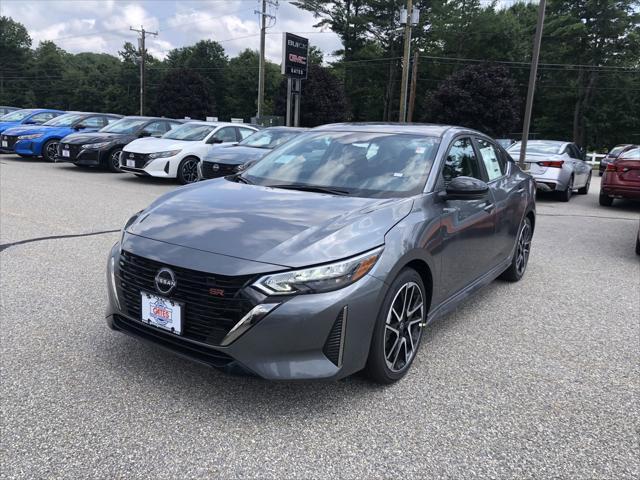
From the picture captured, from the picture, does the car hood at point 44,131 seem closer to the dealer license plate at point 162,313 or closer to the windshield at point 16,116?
the windshield at point 16,116

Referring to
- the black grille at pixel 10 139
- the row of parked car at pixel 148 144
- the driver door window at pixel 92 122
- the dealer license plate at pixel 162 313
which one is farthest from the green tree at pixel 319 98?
the dealer license plate at pixel 162 313

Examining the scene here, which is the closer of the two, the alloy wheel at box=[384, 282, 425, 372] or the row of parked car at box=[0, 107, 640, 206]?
the alloy wheel at box=[384, 282, 425, 372]

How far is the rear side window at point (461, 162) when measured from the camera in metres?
4.00

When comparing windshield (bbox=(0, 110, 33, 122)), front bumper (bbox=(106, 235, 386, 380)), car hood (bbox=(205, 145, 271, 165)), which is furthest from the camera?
windshield (bbox=(0, 110, 33, 122))

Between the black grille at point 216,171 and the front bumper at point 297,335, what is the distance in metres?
8.54

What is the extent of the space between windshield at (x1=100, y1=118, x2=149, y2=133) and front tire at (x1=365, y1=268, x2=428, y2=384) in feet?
42.3

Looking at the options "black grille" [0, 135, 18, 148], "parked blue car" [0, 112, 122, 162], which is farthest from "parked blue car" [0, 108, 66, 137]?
"black grille" [0, 135, 18, 148]

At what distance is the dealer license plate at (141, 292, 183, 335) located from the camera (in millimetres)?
2812

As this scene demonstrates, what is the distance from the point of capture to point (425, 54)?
174ft

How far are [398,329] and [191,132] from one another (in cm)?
1129

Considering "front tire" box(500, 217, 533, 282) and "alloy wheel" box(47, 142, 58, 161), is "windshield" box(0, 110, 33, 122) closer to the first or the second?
"alloy wheel" box(47, 142, 58, 161)

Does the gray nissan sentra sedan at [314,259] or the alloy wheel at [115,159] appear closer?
the gray nissan sentra sedan at [314,259]

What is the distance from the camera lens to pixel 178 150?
1234 centimetres

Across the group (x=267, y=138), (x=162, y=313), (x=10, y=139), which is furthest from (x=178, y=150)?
(x=162, y=313)
